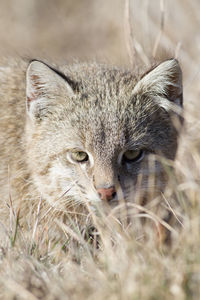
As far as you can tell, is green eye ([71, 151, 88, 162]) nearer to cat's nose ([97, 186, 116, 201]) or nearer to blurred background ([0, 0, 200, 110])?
cat's nose ([97, 186, 116, 201])

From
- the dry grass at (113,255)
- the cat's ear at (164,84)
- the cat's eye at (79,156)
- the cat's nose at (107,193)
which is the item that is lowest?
the dry grass at (113,255)

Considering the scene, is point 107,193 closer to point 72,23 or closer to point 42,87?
point 42,87

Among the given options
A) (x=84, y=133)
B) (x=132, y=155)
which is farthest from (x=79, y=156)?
(x=132, y=155)

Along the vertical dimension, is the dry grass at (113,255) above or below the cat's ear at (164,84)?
below

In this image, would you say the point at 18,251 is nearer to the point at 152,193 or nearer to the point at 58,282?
the point at 58,282

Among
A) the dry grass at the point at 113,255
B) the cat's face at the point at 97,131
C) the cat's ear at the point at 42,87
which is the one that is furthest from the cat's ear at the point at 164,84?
the cat's ear at the point at 42,87

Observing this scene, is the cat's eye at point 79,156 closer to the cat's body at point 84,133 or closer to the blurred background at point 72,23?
the cat's body at point 84,133
